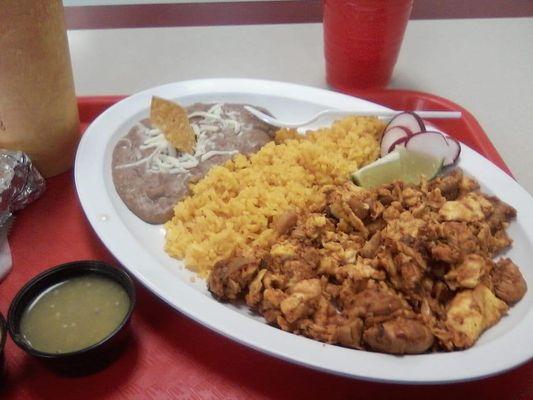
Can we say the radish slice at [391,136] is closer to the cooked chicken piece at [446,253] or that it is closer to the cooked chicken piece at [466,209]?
the cooked chicken piece at [466,209]

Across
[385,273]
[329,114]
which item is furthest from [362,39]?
[385,273]

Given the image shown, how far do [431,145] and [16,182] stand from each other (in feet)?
4.66

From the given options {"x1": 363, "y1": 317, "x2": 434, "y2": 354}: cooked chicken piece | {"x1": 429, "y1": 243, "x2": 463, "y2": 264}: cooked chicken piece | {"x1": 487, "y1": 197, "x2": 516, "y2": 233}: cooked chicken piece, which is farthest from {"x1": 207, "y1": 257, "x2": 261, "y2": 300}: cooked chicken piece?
{"x1": 487, "y1": 197, "x2": 516, "y2": 233}: cooked chicken piece

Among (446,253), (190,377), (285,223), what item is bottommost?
(190,377)

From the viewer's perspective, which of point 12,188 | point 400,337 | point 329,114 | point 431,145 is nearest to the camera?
point 400,337

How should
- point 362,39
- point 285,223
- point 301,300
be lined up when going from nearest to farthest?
1. point 301,300
2. point 285,223
3. point 362,39

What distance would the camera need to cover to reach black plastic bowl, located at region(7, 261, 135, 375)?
1270 millimetres

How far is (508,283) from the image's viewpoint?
1452mm

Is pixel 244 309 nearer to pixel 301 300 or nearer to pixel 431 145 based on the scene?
pixel 301 300

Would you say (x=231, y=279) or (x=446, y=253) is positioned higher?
(x=446, y=253)

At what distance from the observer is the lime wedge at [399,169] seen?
182cm

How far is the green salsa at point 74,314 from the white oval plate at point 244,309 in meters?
0.09

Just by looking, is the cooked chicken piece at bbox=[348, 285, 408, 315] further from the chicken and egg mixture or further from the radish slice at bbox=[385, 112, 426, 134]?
the radish slice at bbox=[385, 112, 426, 134]

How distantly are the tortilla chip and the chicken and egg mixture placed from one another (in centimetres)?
52
